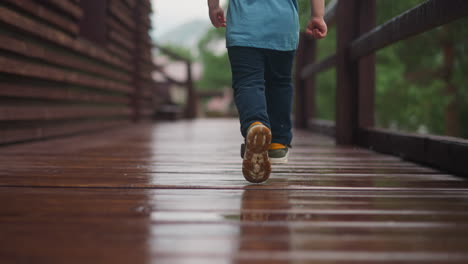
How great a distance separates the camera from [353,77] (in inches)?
107

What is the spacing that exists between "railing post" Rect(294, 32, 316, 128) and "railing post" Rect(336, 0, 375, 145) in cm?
171

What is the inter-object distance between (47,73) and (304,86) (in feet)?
8.72

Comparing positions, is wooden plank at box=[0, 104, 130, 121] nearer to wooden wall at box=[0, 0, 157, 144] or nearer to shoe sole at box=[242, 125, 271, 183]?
wooden wall at box=[0, 0, 157, 144]

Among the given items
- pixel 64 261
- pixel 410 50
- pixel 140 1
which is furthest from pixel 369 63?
pixel 410 50

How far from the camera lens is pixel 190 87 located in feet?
26.9

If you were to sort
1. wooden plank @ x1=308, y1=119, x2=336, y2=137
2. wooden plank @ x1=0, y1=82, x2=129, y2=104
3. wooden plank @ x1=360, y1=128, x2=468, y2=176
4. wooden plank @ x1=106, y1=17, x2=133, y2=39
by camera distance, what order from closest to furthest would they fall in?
wooden plank @ x1=360, y1=128, x2=468, y2=176, wooden plank @ x1=0, y1=82, x2=129, y2=104, wooden plank @ x1=308, y1=119, x2=336, y2=137, wooden plank @ x1=106, y1=17, x2=133, y2=39

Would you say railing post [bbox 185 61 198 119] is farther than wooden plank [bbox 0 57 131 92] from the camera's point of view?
Yes

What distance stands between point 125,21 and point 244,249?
16.1ft

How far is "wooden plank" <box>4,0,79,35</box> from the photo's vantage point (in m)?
2.64

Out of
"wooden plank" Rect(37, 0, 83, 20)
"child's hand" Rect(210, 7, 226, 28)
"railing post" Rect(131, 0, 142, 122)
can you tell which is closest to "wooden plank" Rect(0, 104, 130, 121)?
"wooden plank" Rect(37, 0, 83, 20)

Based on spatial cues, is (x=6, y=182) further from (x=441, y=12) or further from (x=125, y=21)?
(x=125, y=21)

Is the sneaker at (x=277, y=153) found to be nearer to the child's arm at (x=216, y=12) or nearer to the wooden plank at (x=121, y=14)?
the child's arm at (x=216, y=12)

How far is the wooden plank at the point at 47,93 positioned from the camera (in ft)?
8.42

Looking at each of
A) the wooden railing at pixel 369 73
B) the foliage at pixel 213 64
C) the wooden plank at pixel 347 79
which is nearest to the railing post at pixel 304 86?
the wooden railing at pixel 369 73
